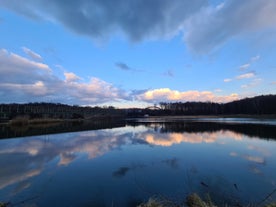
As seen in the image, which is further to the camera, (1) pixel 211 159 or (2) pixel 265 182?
(1) pixel 211 159

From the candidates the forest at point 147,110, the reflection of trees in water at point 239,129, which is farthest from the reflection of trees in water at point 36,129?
the forest at point 147,110

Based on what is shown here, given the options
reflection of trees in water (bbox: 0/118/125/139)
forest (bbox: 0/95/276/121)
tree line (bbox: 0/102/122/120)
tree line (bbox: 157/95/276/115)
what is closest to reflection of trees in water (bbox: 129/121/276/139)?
reflection of trees in water (bbox: 0/118/125/139)

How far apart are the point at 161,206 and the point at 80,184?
4.05m

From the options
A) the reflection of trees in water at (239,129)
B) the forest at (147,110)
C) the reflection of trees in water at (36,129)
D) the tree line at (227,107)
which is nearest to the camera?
the reflection of trees in water at (239,129)

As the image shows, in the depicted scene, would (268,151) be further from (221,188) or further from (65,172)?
(65,172)

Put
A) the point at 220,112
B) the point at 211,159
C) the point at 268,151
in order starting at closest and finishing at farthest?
the point at 211,159
the point at 268,151
the point at 220,112

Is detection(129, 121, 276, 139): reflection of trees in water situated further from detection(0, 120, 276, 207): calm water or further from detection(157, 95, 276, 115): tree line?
detection(157, 95, 276, 115): tree line

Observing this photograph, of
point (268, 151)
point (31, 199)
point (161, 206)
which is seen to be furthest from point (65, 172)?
point (268, 151)

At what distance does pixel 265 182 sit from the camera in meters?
9.01

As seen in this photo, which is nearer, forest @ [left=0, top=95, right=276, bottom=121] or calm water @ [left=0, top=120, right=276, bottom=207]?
calm water @ [left=0, top=120, right=276, bottom=207]

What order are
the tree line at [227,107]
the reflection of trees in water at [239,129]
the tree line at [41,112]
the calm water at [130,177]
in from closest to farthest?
1. the calm water at [130,177]
2. the reflection of trees in water at [239,129]
3. the tree line at [41,112]
4. the tree line at [227,107]

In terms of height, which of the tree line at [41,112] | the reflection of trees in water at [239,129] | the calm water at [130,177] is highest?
the tree line at [41,112]

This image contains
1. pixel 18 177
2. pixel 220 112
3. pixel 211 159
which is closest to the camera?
pixel 18 177

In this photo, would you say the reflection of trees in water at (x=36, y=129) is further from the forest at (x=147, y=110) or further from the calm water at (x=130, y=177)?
the forest at (x=147, y=110)
